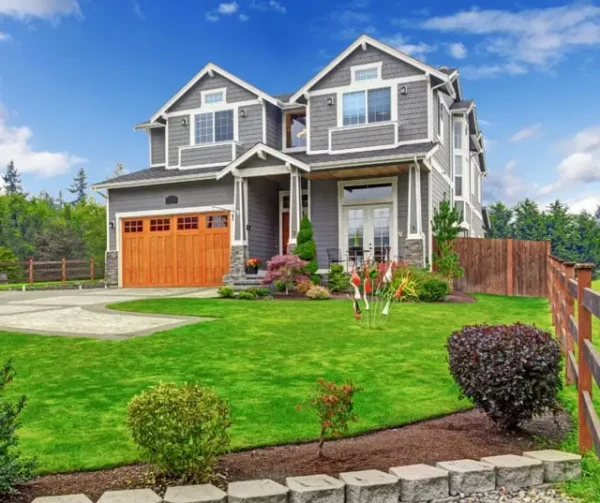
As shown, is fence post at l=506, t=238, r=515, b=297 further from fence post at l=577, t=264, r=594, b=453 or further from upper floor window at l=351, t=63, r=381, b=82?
fence post at l=577, t=264, r=594, b=453

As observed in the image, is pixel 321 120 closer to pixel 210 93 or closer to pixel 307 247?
pixel 210 93

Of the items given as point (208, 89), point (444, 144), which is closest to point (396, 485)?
point (444, 144)

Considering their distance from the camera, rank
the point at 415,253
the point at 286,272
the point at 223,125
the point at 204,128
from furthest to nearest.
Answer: the point at 204,128 < the point at 223,125 < the point at 415,253 < the point at 286,272

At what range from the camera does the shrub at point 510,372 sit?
4.26m

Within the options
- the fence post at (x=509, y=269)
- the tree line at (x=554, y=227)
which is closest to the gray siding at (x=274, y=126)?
the fence post at (x=509, y=269)

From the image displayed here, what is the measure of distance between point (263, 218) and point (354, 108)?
513 cm

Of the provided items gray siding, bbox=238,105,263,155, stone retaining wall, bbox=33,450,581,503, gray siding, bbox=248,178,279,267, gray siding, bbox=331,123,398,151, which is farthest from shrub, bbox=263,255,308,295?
stone retaining wall, bbox=33,450,581,503

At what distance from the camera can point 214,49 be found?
23.5 meters

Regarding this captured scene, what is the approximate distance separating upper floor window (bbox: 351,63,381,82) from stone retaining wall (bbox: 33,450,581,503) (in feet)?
56.0

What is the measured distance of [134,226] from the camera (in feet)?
73.5

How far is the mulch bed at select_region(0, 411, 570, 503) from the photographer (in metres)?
3.62

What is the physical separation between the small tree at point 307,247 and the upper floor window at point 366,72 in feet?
17.9

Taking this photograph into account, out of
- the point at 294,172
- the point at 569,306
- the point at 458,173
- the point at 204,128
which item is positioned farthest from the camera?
the point at 458,173

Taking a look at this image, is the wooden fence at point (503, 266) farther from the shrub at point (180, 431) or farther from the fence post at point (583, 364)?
the shrub at point (180, 431)
